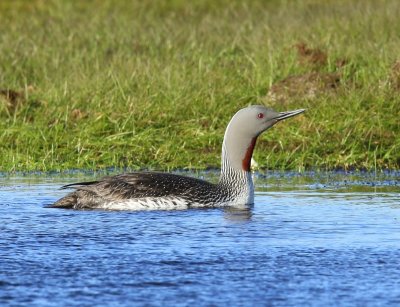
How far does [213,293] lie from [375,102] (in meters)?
7.36

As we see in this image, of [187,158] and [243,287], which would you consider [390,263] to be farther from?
[187,158]

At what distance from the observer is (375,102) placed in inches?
569

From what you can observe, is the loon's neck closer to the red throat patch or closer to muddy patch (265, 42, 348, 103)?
the red throat patch

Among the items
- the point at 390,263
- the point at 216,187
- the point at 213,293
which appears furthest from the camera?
the point at 216,187

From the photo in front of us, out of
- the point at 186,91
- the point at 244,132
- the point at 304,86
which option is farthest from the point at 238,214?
the point at 304,86

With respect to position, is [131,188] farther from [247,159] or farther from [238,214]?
[247,159]

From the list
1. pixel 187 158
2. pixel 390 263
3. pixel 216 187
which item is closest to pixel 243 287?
pixel 390 263

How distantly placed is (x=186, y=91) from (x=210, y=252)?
650 centimetres

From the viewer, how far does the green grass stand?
532 inches

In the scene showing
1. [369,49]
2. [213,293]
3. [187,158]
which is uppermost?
[369,49]

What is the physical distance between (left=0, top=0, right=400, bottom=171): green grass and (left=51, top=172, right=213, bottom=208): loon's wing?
249 cm

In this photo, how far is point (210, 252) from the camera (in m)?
8.69

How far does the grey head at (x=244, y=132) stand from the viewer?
36.8 feet

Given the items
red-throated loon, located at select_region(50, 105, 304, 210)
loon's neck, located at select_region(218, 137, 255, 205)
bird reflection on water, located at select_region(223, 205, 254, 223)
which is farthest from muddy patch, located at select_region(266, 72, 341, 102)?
bird reflection on water, located at select_region(223, 205, 254, 223)
